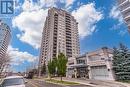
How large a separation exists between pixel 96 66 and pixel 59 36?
8013 centimetres

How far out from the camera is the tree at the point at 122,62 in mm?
39250

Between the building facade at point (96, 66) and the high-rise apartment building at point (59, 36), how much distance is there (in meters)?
61.2

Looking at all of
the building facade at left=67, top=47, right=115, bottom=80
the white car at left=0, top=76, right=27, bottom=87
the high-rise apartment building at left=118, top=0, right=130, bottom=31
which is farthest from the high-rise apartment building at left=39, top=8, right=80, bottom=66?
the white car at left=0, top=76, right=27, bottom=87

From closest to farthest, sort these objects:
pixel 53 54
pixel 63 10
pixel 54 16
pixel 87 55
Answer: pixel 87 55 → pixel 53 54 → pixel 54 16 → pixel 63 10

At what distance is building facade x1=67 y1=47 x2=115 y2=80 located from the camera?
1791 inches

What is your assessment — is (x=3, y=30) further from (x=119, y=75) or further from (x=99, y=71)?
(x=119, y=75)

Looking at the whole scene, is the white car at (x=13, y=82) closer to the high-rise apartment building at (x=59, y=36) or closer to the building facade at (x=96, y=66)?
the building facade at (x=96, y=66)

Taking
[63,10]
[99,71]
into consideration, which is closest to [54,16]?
[63,10]

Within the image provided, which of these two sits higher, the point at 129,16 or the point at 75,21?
the point at 75,21

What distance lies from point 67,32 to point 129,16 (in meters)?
71.8

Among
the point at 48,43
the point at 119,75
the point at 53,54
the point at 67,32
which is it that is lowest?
the point at 119,75

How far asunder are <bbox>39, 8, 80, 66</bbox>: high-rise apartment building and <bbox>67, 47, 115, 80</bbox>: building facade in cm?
6125

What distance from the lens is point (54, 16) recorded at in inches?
5300

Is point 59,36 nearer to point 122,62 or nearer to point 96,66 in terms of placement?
point 96,66
